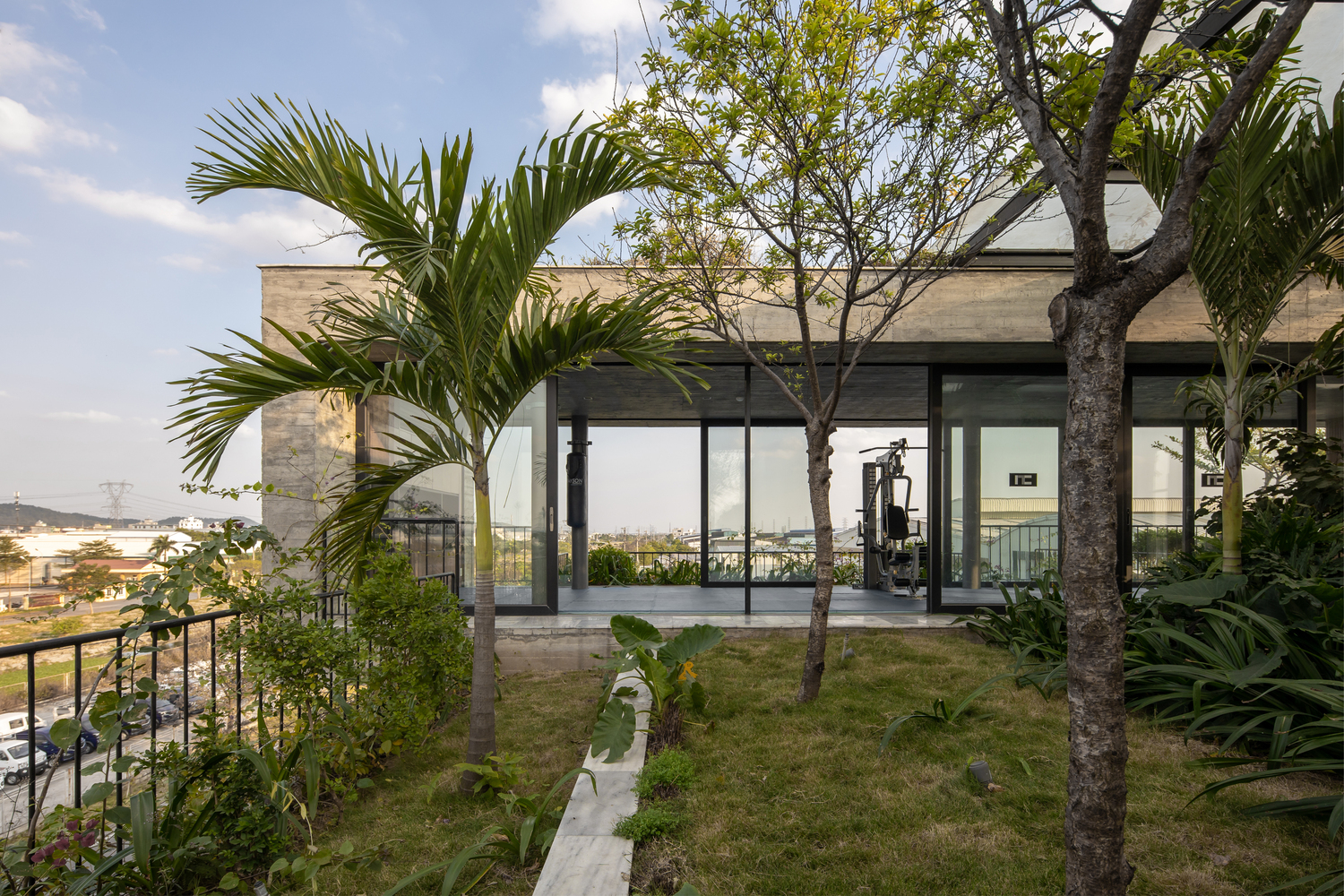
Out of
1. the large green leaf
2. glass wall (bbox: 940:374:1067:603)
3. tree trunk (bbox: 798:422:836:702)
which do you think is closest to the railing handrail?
the large green leaf

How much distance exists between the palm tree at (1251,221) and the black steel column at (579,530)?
6.61 metres

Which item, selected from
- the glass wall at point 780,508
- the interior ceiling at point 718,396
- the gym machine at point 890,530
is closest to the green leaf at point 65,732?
the interior ceiling at point 718,396

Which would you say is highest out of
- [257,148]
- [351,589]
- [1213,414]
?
[257,148]

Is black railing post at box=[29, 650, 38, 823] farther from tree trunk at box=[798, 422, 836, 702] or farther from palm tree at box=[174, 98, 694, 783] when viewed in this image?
tree trunk at box=[798, 422, 836, 702]

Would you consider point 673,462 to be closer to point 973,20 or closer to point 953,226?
point 953,226

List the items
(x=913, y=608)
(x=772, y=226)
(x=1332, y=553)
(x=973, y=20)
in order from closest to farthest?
(x=973, y=20) < (x=1332, y=553) < (x=772, y=226) < (x=913, y=608)

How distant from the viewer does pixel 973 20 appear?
2.44 metres

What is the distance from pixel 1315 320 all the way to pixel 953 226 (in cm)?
414

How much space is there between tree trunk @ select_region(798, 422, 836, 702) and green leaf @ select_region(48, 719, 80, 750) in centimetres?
282

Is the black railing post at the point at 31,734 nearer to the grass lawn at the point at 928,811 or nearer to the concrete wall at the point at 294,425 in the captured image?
the grass lawn at the point at 928,811

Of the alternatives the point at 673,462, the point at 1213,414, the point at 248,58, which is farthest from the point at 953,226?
the point at 673,462

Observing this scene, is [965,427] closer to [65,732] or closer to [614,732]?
[614,732]

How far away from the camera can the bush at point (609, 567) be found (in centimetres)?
912

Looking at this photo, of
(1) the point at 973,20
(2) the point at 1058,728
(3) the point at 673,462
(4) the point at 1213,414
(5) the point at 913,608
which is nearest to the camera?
(1) the point at 973,20
